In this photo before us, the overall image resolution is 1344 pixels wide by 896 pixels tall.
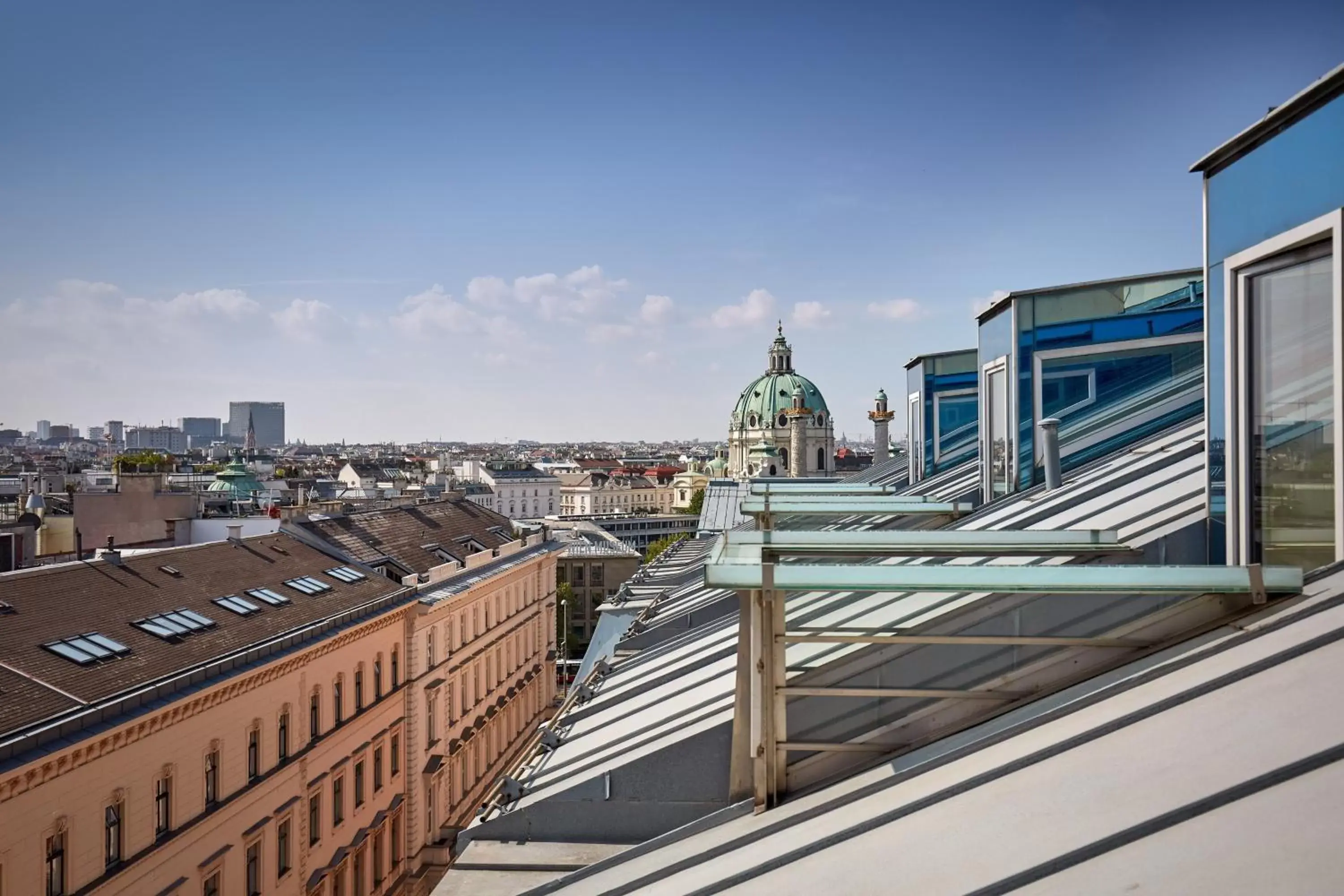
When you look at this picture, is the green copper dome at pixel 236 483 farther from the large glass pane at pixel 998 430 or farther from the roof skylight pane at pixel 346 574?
the large glass pane at pixel 998 430

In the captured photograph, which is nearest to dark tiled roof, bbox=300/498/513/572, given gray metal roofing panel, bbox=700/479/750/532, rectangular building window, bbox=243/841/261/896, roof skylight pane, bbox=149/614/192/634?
roof skylight pane, bbox=149/614/192/634

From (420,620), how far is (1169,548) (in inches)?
964

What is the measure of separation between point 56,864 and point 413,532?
2065 centimetres

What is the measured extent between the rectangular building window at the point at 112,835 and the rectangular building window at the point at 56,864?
0.80m

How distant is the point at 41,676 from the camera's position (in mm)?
15352

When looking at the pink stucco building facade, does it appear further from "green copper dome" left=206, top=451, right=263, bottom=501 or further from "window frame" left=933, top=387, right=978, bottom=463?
"green copper dome" left=206, top=451, right=263, bottom=501

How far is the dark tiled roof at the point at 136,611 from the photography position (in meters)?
15.4

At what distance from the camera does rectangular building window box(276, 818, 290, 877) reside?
1994 centimetres

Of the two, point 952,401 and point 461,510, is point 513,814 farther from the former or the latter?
point 461,510

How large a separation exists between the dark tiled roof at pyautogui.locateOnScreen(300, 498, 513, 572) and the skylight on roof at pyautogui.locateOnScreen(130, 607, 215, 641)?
9.09 m

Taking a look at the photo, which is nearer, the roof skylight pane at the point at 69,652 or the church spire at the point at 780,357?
the roof skylight pane at the point at 69,652

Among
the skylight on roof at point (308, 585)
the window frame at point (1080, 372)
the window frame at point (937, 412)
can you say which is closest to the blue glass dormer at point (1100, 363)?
the window frame at point (1080, 372)

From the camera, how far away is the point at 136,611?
62.4ft

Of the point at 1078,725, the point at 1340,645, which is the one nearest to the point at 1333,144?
the point at 1340,645
